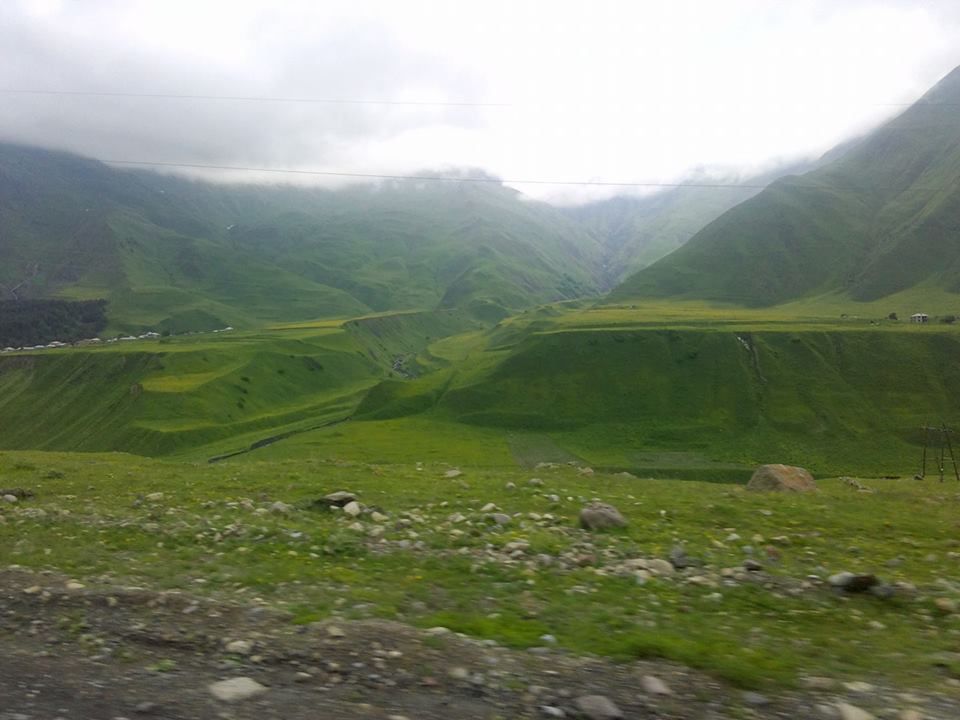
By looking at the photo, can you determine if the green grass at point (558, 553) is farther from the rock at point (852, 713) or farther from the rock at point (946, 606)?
the rock at point (852, 713)

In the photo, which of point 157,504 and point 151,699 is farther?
point 157,504

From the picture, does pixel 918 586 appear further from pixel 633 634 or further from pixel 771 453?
pixel 771 453

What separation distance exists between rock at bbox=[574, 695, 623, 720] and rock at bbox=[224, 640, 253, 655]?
4.13 metres

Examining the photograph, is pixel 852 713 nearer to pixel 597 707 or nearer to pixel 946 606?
pixel 597 707

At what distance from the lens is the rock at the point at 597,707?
6.22 metres

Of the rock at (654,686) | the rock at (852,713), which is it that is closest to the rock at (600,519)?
the rock at (654,686)

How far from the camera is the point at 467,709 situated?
21.1ft

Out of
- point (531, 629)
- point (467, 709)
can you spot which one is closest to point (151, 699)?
point (467, 709)

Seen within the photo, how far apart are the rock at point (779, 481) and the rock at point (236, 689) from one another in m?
16.9

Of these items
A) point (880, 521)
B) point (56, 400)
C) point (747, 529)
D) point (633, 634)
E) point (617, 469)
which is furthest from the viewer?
point (56, 400)

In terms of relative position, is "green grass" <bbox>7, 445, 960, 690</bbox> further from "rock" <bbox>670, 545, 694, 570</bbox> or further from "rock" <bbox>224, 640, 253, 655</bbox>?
"rock" <bbox>224, 640, 253, 655</bbox>

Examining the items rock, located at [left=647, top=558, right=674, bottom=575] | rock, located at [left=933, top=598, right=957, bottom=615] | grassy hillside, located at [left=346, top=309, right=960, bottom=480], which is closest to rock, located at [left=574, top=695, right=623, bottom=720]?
rock, located at [left=647, top=558, right=674, bottom=575]

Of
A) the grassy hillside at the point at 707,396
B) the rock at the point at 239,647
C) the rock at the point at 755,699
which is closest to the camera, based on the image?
the rock at the point at 755,699

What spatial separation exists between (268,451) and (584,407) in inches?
2239
